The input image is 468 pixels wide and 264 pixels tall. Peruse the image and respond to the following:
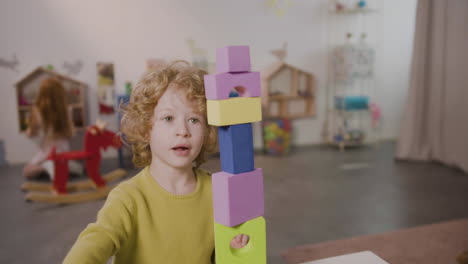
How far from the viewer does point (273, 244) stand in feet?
6.47

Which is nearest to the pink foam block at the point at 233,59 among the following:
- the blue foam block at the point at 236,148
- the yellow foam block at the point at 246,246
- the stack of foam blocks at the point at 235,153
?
the stack of foam blocks at the point at 235,153

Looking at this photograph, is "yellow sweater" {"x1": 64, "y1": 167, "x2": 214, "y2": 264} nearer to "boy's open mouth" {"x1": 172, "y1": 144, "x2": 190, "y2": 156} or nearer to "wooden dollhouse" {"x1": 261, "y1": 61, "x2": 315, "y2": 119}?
"boy's open mouth" {"x1": 172, "y1": 144, "x2": 190, "y2": 156}

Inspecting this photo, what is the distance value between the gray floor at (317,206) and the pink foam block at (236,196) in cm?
40

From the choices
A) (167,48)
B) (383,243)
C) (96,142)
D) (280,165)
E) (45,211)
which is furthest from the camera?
(167,48)

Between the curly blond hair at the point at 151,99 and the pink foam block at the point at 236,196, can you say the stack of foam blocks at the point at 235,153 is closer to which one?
the pink foam block at the point at 236,196

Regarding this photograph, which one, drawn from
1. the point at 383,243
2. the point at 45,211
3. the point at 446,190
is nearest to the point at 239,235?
the point at 383,243

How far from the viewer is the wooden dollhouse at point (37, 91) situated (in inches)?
145

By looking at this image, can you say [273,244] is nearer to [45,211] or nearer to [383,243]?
[383,243]

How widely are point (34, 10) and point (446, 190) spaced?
11.8 feet

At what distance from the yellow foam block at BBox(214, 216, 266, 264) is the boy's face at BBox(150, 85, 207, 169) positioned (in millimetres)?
178

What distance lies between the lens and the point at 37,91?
12.3 ft

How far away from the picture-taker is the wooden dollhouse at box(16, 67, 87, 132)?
12.1ft

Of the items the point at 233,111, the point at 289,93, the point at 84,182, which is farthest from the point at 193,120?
the point at 289,93

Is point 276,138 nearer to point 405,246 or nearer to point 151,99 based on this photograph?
point 405,246
